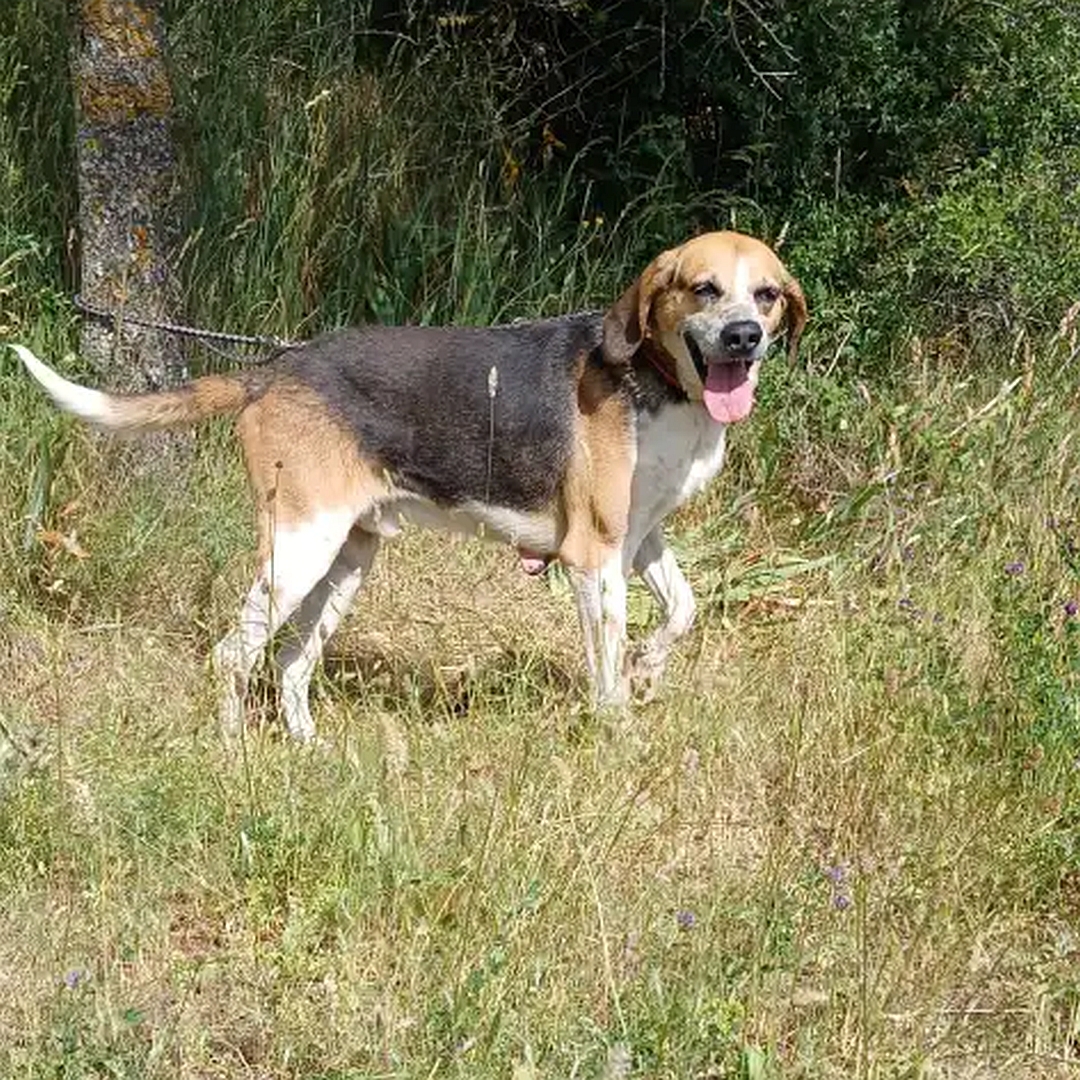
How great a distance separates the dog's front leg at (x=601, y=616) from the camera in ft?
18.9

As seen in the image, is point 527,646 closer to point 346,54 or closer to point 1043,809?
point 1043,809

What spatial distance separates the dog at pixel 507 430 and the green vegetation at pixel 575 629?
0.34 meters

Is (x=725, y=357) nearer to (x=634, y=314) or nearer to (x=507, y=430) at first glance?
(x=634, y=314)

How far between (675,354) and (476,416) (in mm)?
641

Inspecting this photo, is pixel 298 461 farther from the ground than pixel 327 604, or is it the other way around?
pixel 298 461

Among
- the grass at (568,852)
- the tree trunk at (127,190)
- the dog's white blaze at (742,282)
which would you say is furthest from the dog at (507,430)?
the tree trunk at (127,190)

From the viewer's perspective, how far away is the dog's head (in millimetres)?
5633

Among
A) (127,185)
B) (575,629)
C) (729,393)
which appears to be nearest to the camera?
(729,393)

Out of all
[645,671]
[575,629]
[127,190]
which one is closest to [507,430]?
[645,671]

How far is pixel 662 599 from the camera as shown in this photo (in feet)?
20.6

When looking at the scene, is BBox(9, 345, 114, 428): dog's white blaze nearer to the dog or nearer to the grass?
the dog

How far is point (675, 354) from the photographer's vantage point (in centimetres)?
583

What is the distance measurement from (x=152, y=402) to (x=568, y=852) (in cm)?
224

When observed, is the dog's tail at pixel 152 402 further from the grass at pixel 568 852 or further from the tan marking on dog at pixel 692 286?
the tan marking on dog at pixel 692 286
